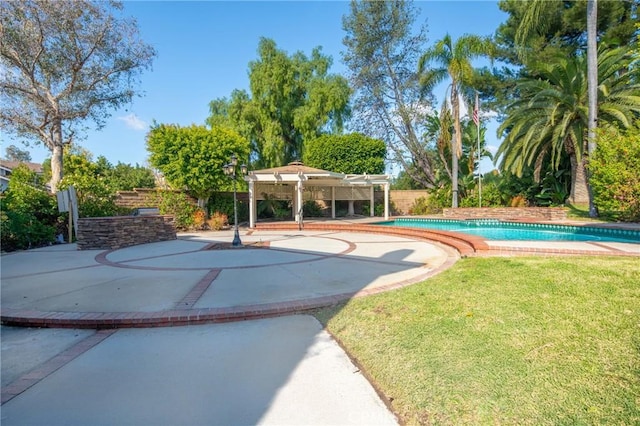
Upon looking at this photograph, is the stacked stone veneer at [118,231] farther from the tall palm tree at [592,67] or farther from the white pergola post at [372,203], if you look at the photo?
the tall palm tree at [592,67]

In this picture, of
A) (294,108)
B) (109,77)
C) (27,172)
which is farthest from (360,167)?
(27,172)

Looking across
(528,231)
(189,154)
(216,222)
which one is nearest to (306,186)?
(216,222)

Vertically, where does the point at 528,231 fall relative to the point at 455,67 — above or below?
below

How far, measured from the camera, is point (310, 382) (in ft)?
8.50

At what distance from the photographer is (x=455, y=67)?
699 inches

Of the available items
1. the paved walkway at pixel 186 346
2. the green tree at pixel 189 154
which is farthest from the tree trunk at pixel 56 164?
the paved walkway at pixel 186 346

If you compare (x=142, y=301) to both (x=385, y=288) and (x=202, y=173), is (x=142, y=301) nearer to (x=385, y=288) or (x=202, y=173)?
(x=385, y=288)

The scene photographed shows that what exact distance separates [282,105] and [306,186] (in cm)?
761

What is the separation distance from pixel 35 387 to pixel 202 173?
12599 mm

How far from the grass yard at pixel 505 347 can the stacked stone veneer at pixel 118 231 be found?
873 centimetres

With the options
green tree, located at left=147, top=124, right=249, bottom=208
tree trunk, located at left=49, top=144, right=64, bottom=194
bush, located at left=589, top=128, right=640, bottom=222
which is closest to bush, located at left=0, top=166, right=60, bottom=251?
tree trunk, located at left=49, top=144, right=64, bottom=194

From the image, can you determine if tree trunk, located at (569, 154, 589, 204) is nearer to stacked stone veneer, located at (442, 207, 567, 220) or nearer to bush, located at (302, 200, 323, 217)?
stacked stone veneer, located at (442, 207, 567, 220)

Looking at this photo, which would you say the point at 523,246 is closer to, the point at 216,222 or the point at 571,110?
the point at 571,110

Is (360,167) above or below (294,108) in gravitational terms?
below
